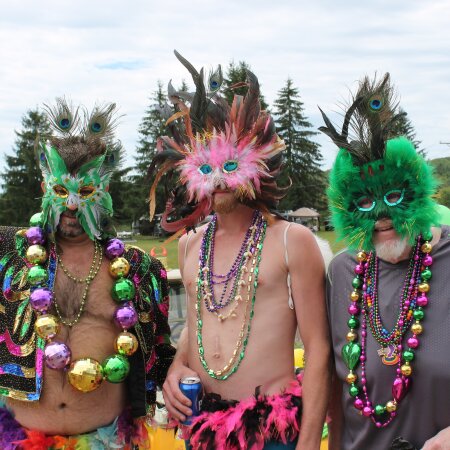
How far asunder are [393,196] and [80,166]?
1536mm

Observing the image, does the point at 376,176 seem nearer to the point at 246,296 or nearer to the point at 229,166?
the point at 229,166

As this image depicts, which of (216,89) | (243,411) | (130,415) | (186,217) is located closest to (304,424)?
(243,411)

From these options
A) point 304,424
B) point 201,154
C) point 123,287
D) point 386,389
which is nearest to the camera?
point 386,389

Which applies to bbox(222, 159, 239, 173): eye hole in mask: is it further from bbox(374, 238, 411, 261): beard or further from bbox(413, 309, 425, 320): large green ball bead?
bbox(413, 309, 425, 320): large green ball bead

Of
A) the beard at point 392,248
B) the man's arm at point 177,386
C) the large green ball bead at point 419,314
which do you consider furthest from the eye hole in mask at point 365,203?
the man's arm at point 177,386

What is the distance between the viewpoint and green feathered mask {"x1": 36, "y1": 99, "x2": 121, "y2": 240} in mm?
2893

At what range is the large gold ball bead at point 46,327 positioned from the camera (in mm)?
2797

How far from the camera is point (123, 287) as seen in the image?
2.96 metres

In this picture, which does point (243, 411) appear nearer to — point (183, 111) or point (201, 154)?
point (201, 154)

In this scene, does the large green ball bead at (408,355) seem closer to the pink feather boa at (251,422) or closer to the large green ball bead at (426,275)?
the large green ball bead at (426,275)

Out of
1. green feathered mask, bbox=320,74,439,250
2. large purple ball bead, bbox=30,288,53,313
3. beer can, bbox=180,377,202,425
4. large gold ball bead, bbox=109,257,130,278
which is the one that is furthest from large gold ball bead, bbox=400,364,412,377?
large purple ball bead, bbox=30,288,53,313

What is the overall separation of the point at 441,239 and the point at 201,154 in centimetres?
114

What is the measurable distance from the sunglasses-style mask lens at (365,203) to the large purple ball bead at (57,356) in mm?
1534

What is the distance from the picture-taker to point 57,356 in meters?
2.76
